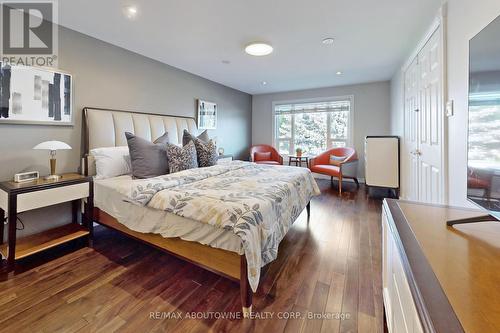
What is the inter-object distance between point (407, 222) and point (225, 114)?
4.61m

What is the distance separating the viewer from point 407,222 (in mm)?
988

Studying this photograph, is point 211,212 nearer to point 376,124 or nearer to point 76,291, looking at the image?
point 76,291

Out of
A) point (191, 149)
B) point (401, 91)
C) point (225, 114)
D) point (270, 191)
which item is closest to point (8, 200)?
point (191, 149)

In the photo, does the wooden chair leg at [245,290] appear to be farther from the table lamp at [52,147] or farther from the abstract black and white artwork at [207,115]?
the abstract black and white artwork at [207,115]

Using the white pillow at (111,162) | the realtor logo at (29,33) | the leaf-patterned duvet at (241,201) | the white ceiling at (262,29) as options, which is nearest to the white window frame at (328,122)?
the white ceiling at (262,29)

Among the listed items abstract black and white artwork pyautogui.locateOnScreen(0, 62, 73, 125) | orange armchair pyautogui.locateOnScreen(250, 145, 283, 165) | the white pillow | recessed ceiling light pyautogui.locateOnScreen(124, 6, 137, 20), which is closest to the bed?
the white pillow

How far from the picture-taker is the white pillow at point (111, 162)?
2422mm

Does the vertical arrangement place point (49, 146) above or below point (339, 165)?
above

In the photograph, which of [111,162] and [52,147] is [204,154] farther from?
[52,147]

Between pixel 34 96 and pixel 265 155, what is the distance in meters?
4.31

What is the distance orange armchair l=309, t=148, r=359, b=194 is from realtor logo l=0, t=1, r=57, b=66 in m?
4.52

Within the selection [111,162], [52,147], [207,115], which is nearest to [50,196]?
[52,147]

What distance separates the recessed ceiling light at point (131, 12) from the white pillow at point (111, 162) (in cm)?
139

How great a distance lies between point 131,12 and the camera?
7.02ft
